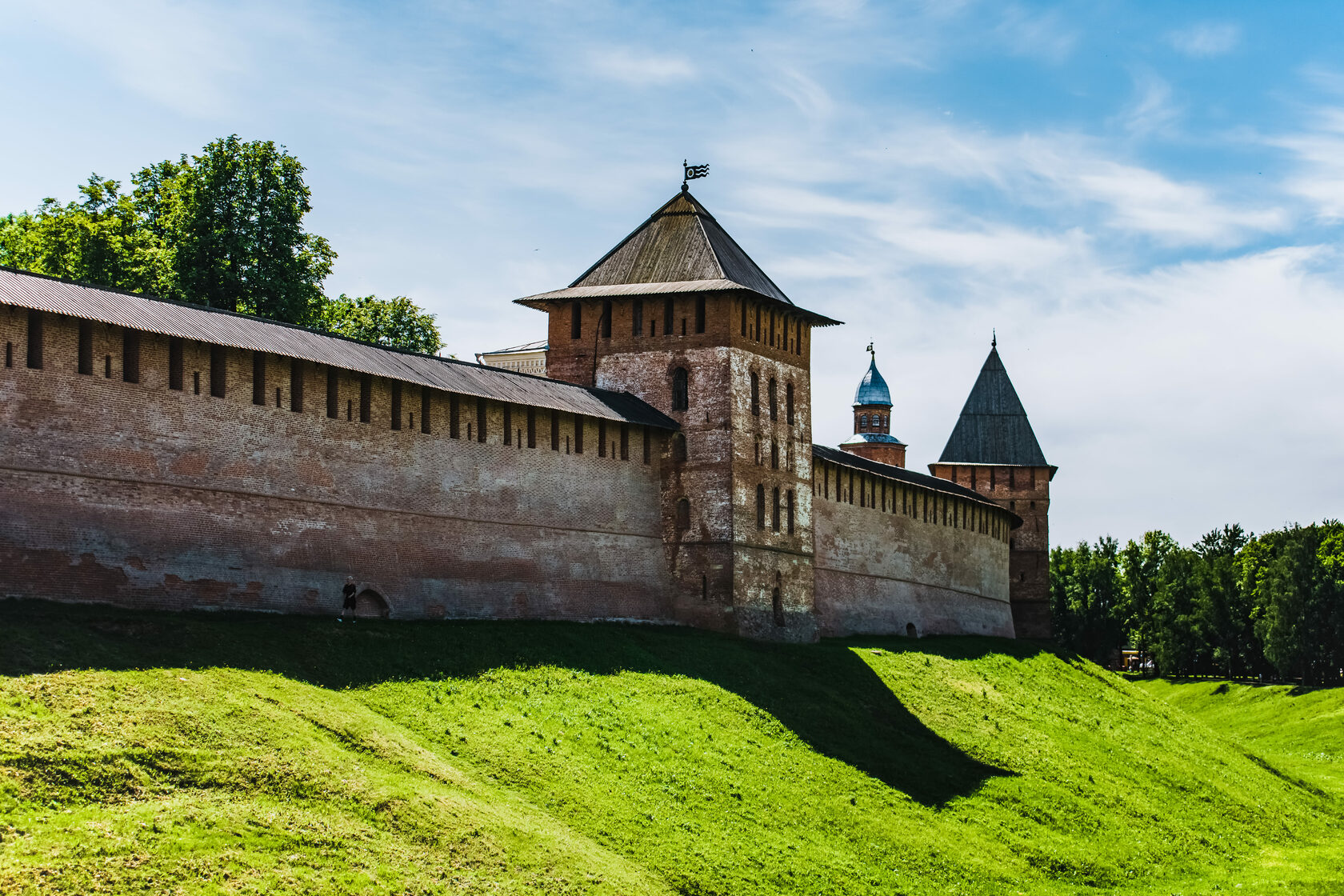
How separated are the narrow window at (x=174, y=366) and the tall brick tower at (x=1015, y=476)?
31.2m

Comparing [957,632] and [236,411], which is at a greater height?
[236,411]

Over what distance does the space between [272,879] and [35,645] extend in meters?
5.06

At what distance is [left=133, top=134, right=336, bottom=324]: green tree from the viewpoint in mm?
35656

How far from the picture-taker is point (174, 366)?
22.8 meters

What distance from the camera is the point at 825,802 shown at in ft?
76.7

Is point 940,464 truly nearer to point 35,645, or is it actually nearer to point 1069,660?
point 1069,660

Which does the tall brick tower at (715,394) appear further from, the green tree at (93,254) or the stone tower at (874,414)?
the stone tower at (874,414)

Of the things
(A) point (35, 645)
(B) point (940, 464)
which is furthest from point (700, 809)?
(B) point (940, 464)

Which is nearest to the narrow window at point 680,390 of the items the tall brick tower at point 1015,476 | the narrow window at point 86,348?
the narrow window at point 86,348

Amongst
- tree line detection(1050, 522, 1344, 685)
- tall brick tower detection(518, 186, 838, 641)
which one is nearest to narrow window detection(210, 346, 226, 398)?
tall brick tower detection(518, 186, 838, 641)

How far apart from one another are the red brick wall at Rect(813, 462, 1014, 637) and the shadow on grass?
2759mm

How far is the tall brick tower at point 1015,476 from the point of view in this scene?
4925 centimetres

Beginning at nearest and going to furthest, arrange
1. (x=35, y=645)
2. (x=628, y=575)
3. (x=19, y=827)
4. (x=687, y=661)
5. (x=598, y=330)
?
(x=19, y=827) < (x=35, y=645) < (x=687, y=661) < (x=628, y=575) < (x=598, y=330)

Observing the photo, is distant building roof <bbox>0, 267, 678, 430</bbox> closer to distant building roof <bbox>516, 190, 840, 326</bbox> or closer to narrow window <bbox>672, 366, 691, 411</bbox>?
narrow window <bbox>672, 366, 691, 411</bbox>
